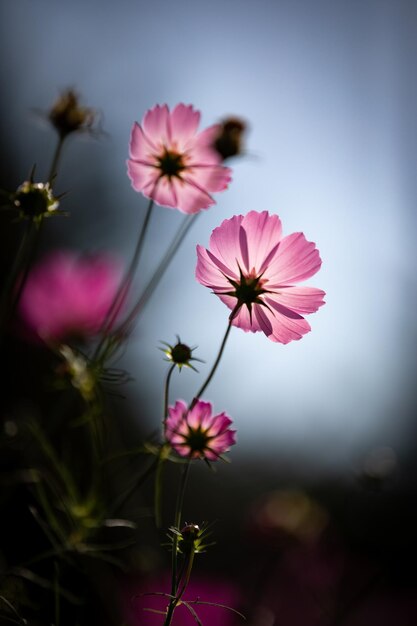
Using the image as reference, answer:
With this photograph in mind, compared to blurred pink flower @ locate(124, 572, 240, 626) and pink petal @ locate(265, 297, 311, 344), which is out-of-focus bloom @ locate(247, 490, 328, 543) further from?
pink petal @ locate(265, 297, 311, 344)

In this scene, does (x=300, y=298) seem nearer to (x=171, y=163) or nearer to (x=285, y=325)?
(x=285, y=325)

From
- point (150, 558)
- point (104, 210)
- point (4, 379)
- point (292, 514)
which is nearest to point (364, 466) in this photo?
point (292, 514)

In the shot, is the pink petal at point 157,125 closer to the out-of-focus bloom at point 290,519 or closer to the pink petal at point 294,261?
the pink petal at point 294,261

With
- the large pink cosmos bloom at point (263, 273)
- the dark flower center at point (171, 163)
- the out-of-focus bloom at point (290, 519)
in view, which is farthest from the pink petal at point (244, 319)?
the out-of-focus bloom at point (290, 519)

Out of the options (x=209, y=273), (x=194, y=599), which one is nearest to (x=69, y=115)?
(x=209, y=273)

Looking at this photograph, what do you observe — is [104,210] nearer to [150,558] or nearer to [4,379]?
[4,379]
